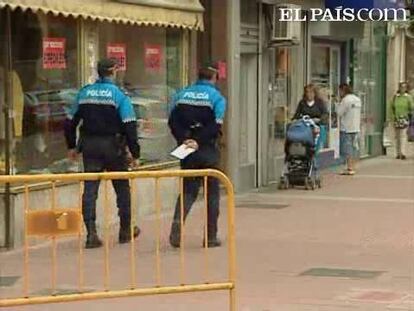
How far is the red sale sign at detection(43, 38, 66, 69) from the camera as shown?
12.0m

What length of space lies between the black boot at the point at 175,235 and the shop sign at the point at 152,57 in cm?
405

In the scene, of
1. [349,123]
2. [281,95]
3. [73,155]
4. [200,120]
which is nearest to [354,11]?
[349,123]

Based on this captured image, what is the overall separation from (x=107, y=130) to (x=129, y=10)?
7.56 feet

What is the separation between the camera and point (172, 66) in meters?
15.1

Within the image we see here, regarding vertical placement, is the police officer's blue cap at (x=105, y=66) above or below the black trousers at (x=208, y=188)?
above

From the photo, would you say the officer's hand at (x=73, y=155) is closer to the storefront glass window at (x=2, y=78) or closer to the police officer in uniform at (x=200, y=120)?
the storefront glass window at (x=2, y=78)

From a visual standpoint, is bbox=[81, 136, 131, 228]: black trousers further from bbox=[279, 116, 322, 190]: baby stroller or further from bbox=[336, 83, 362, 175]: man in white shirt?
bbox=[336, 83, 362, 175]: man in white shirt

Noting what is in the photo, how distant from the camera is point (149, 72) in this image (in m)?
14.5

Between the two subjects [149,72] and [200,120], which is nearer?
[200,120]

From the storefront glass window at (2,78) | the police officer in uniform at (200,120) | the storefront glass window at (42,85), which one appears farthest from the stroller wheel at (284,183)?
the storefront glass window at (2,78)

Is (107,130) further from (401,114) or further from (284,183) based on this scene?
(401,114)

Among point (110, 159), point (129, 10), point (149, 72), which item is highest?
point (129, 10)

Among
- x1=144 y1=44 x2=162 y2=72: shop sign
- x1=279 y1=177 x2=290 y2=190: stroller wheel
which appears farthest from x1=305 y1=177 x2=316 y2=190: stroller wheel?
x1=144 y1=44 x2=162 y2=72: shop sign

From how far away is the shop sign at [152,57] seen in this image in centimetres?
1437
